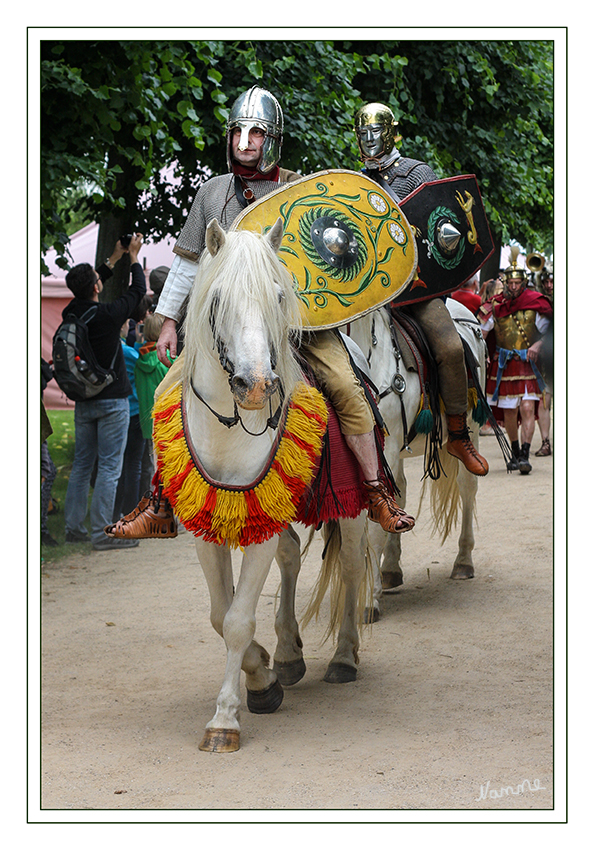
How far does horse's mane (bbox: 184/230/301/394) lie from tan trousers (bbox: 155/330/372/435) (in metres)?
0.45

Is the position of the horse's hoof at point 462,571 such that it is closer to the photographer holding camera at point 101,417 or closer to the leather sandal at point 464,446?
the leather sandal at point 464,446

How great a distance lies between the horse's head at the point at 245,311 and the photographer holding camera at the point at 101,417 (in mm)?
4172

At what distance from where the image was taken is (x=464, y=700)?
4.44 meters

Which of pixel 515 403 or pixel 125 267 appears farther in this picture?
pixel 515 403

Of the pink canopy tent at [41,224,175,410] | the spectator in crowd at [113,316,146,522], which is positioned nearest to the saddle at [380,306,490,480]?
the spectator in crowd at [113,316,146,522]

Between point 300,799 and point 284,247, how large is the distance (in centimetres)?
218

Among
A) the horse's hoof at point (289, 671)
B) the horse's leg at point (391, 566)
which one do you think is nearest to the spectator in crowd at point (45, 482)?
the horse's leg at point (391, 566)

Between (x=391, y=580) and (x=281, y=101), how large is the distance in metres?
4.28

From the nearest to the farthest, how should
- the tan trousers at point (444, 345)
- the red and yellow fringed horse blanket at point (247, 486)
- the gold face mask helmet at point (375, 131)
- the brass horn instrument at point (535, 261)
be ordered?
the red and yellow fringed horse blanket at point (247, 486)
the gold face mask helmet at point (375, 131)
the tan trousers at point (444, 345)
the brass horn instrument at point (535, 261)

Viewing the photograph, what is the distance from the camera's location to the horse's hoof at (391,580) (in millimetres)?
6605

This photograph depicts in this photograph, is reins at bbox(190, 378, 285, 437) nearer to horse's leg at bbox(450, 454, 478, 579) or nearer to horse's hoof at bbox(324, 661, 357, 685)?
horse's hoof at bbox(324, 661, 357, 685)

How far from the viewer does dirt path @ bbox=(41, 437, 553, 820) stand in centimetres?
345

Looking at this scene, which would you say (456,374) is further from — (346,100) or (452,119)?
(452,119)

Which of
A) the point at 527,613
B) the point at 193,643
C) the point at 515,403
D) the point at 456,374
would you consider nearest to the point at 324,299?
the point at 456,374
